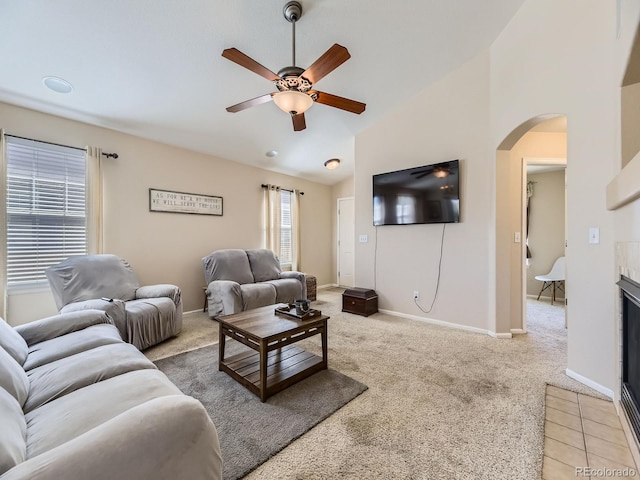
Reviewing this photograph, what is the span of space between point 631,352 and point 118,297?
431 centimetres

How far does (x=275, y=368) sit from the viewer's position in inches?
86.9

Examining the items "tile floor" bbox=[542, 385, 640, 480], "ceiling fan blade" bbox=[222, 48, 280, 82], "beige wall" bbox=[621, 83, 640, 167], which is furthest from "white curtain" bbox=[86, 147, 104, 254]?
"beige wall" bbox=[621, 83, 640, 167]

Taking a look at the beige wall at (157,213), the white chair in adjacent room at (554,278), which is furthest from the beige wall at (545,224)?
the beige wall at (157,213)

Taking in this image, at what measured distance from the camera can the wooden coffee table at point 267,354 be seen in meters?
1.92

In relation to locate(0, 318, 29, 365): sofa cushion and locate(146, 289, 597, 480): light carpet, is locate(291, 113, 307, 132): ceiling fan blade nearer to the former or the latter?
locate(146, 289, 597, 480): light carpet

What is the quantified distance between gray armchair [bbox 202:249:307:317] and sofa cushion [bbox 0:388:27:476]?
242 centimetres

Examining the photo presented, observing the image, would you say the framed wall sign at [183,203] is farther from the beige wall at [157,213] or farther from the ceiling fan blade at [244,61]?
the ceiling fan blade at [244,61]

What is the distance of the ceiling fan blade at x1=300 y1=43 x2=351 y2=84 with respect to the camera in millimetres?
1809

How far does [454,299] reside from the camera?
3471 millimetres

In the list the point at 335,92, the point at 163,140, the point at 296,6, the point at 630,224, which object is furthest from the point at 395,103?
the point at 163,140

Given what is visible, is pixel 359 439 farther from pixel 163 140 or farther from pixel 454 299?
pixel 163 140

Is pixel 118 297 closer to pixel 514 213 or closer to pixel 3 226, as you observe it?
pixel 3 226

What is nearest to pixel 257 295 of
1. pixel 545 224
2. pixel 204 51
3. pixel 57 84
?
pixel 204 51

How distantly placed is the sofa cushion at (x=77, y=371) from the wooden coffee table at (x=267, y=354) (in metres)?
0.66
